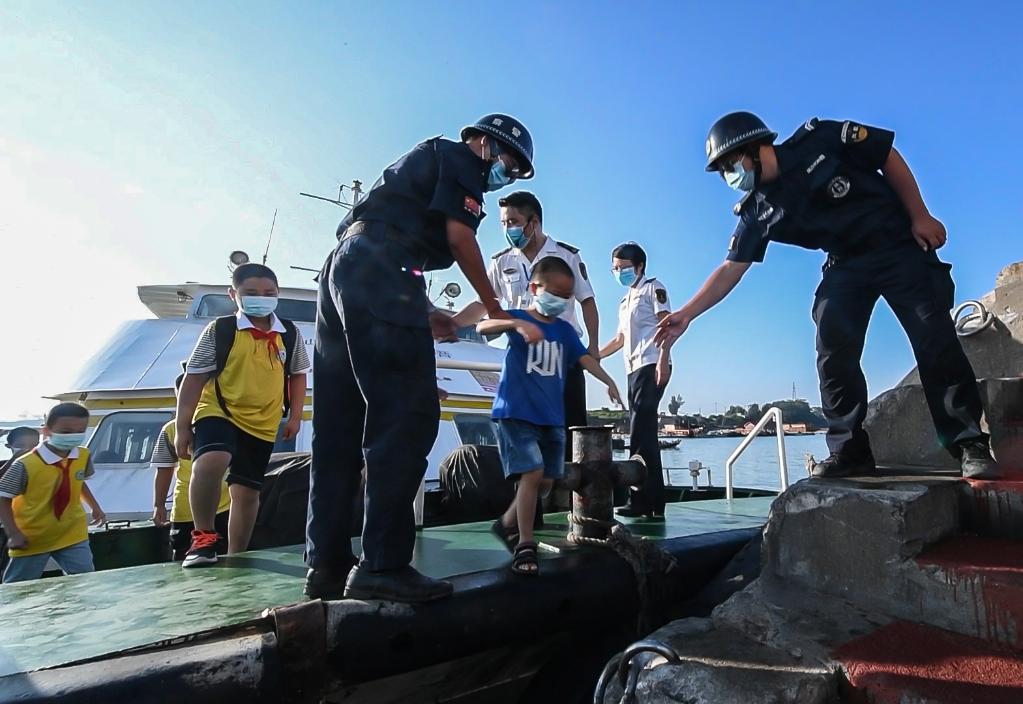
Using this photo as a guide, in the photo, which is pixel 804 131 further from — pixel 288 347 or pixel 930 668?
pixel 288 347

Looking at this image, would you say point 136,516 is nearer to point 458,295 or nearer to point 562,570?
point 562,570

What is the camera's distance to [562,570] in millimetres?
2479

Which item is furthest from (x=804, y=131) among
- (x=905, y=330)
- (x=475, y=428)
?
(x=475, y=428)

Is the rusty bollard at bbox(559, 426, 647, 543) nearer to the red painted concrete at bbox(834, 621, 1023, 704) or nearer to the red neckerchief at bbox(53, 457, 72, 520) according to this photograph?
the red painted concrete at bbox(834, 621, 1023, 704)

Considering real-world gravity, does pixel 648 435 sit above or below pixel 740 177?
below

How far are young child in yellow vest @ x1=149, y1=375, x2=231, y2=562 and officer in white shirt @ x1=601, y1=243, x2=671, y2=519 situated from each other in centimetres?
255

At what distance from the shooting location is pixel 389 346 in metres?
2.10

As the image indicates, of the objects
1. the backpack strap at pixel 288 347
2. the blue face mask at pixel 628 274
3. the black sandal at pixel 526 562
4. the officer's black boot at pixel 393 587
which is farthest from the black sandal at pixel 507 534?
the blue face mask at pixel 628 274

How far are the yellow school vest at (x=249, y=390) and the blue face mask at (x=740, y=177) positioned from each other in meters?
2.65

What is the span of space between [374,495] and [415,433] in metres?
0.25

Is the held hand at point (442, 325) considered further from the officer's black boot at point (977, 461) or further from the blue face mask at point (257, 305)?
the officer's black boot at point (977, 461)

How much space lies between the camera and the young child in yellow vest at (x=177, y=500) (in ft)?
12.7

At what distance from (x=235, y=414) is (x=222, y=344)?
0.40 meters

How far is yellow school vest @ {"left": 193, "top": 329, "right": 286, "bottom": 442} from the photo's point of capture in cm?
324
